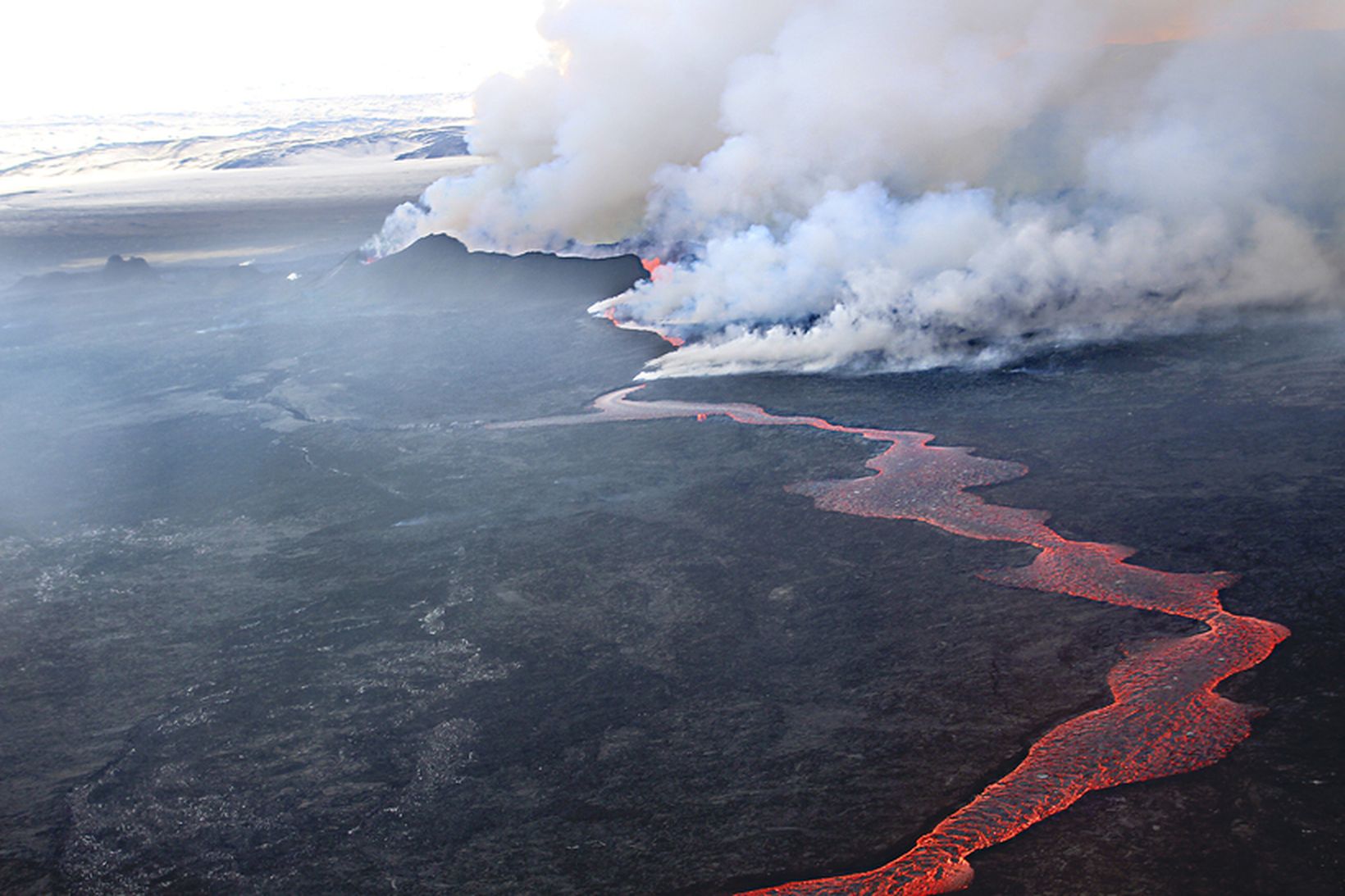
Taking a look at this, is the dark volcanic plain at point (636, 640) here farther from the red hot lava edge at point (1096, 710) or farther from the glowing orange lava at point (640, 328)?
the glowing orange lava at point (640, 328)

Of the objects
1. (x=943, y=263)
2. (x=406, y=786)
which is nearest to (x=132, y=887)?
(x=406, y=786)

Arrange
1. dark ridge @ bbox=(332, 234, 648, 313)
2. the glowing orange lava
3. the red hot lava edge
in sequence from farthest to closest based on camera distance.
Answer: dark ridge @ bbox=(332, 234, 648, 313), the glowing orange lava, the red hot lava edge

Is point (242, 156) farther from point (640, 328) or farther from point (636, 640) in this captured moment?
point (636, 640)

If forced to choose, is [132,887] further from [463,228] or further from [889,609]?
[463,228]

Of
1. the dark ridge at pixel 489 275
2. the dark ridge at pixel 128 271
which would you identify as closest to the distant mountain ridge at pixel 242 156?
the dark ridge at pixel 128 271

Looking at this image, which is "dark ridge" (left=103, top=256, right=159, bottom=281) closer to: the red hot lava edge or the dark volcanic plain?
the dark volcanic plain

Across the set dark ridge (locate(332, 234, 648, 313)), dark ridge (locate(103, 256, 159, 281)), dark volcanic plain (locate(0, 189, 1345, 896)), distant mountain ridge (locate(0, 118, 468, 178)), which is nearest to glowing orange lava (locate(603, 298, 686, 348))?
dark ridge (locate(332, 234, 648, 313))
